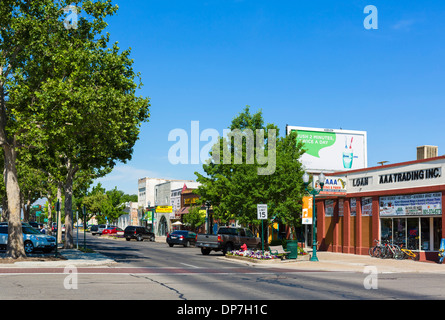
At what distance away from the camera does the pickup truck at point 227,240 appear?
33969 mm

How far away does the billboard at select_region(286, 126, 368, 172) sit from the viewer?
168 ft

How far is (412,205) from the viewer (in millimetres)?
30062

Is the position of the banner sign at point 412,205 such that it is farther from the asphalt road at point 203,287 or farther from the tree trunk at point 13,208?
the tree trunk at point 13,208

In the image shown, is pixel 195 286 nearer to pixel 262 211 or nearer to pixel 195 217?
pixel 262 211

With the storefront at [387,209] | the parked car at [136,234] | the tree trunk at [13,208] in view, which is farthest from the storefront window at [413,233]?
the parked car at [136,234]

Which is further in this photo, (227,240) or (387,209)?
(227,240)

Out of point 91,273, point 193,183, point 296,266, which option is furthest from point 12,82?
→ point 193,183

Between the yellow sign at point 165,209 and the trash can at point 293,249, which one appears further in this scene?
the yellow sign at point 165,209

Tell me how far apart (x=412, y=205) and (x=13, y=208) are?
21494mm

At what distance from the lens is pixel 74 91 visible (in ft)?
74.0

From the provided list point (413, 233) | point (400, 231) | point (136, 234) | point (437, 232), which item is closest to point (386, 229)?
point (400, 231)

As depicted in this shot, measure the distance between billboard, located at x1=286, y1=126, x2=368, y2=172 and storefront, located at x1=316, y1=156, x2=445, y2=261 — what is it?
12.3 metres
